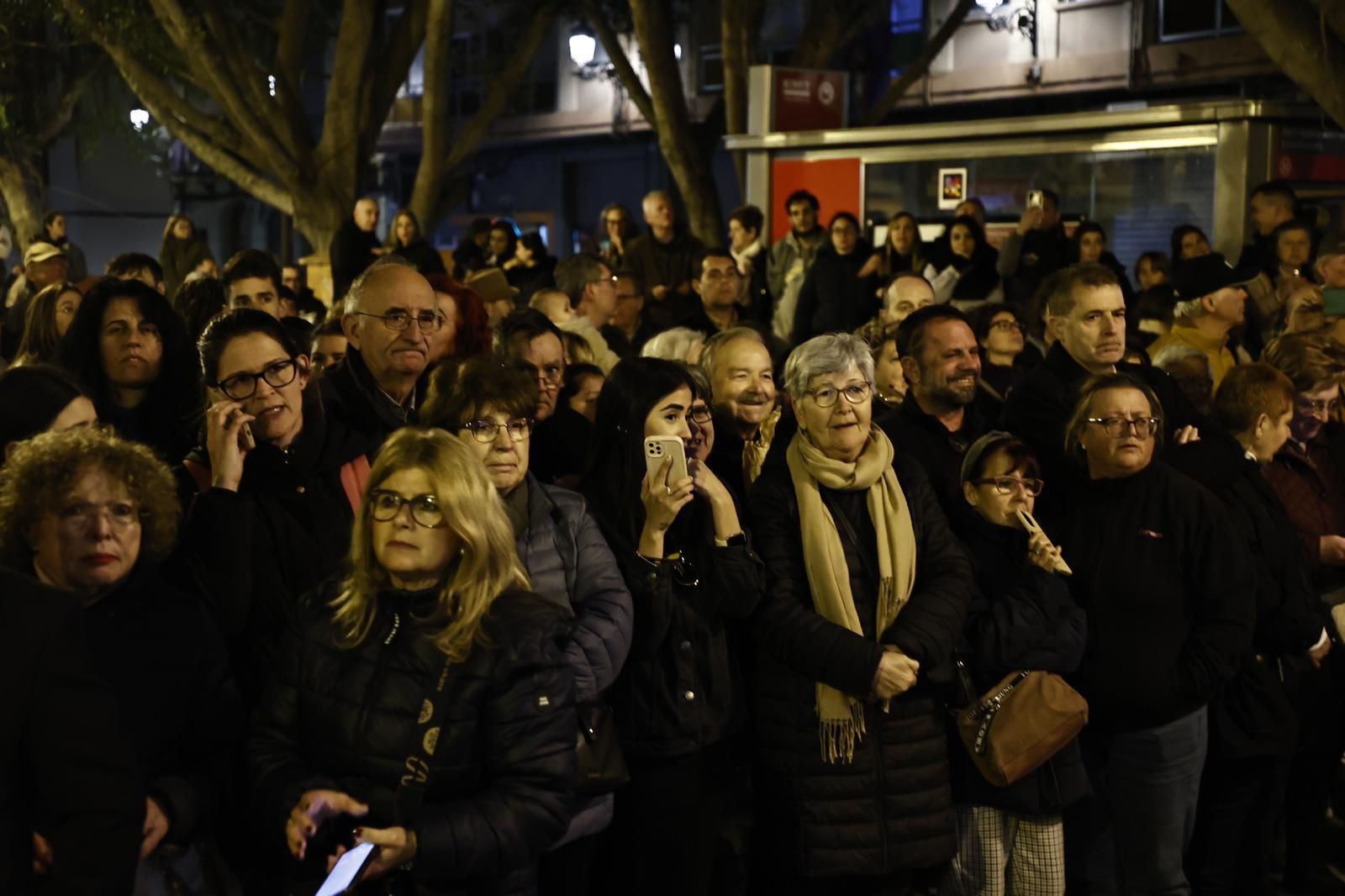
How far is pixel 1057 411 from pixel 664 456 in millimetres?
1756

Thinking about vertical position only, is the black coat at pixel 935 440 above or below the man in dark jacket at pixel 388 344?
below

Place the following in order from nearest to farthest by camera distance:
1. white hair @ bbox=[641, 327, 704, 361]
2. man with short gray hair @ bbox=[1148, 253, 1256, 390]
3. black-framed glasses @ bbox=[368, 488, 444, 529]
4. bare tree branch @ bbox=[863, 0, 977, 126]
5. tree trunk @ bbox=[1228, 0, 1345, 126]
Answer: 1. black-framed glasses @ bbox=[368, 488, 444, 529]
2. white hair @ bbox=[641, 327, 704, 361]
3. man with short gray hair @ bbox=[1148, 253, 1256, 390]
4. tree trunk @ bbox=[1228, 0, 1345, 126]
5. bare tree branch @ bbox=[863, 0, 977, 126]

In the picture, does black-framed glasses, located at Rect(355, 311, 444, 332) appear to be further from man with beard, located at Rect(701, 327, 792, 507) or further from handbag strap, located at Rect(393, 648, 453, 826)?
handbag strap, located at Rect(393, 648, 453, 826)

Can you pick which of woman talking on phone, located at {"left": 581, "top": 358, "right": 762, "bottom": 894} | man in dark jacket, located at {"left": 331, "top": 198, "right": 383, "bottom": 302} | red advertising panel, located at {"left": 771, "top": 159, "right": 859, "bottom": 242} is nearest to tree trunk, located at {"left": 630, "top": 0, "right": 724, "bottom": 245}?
red advertising panel, located at {"left": 771, "top": 159, "right": 859, "bottom": 242}

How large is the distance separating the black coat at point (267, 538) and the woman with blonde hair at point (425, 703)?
28cm

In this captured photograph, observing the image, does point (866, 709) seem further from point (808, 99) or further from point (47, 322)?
point (808, 99)

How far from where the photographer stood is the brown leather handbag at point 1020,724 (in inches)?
199

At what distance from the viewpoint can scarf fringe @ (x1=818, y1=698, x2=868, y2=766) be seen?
16.2 ft

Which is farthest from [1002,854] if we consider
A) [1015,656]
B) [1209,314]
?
[1209,314]

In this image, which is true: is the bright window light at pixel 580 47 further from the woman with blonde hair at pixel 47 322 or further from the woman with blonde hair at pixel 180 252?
the woman with blonde hair at pixel 47 322

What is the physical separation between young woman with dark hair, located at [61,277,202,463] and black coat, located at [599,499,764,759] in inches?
63.2

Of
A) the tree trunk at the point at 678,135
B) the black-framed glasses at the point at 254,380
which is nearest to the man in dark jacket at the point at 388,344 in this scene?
the black-framed glasses at the point at 254,380

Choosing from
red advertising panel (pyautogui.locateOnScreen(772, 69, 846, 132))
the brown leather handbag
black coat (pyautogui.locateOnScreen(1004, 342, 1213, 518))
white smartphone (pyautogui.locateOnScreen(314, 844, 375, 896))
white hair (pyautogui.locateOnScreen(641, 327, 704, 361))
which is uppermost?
red advertising panel (pyautogui.locateOnScreen(772, 69, 846, 132))

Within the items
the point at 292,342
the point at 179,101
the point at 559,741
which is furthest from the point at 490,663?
the point at 179,101
